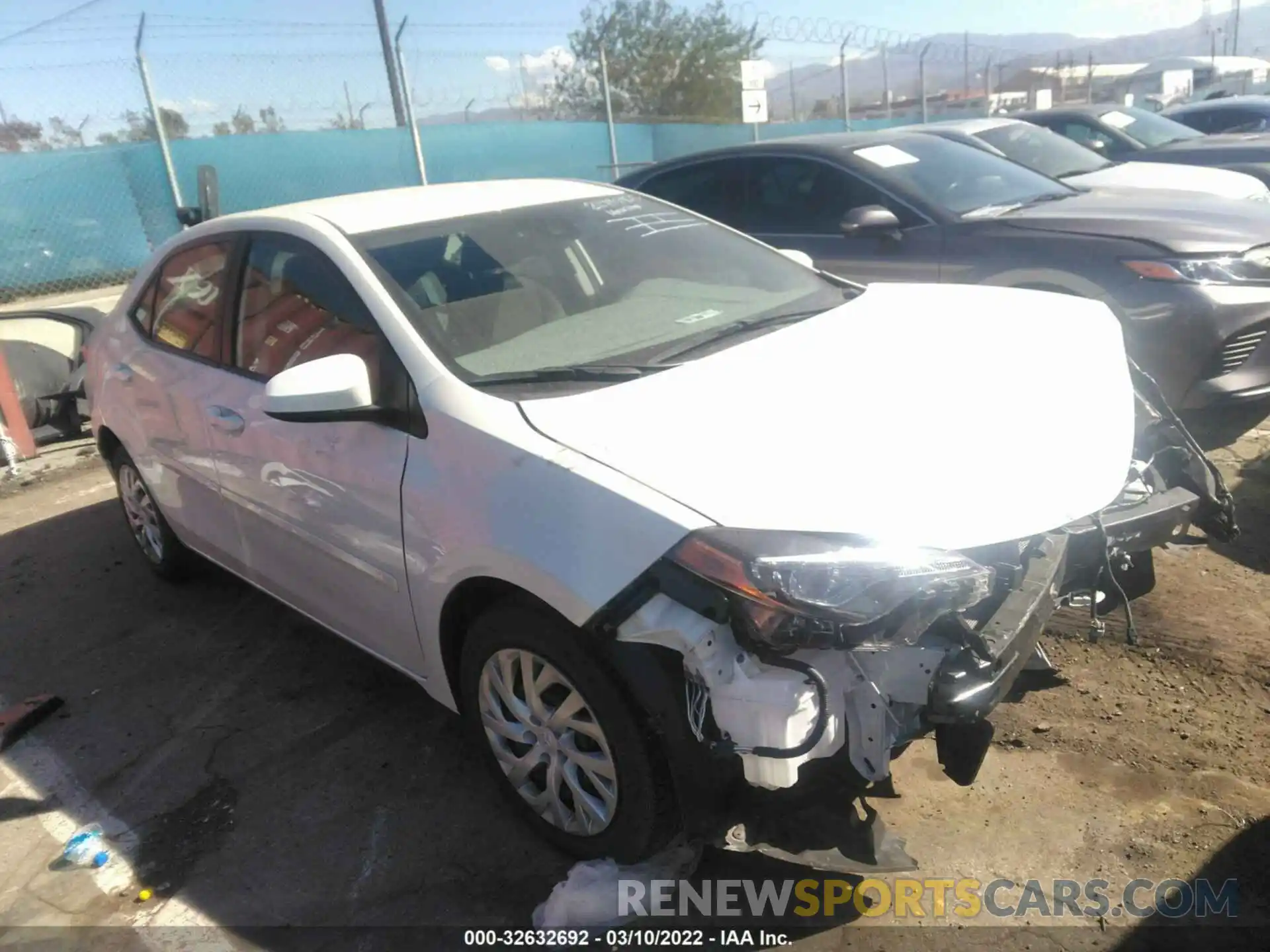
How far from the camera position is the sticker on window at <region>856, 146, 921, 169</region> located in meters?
5.81

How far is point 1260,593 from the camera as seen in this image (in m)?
3.56

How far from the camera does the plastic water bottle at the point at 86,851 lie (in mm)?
2877

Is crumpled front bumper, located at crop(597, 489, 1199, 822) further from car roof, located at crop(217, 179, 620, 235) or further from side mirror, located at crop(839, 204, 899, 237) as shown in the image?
side mirror, located at crop(839, 204, 899, 237)

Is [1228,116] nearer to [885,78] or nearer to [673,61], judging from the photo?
[885,78]

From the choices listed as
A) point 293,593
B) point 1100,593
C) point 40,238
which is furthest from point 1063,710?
point 40,238

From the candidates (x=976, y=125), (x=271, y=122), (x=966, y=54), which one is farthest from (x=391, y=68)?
(x=966, y=54)

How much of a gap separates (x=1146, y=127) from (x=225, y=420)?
11.2 metres

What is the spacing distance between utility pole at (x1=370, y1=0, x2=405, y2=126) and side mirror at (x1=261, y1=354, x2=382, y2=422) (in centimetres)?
1102

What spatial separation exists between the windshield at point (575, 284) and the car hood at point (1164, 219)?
82.6 inches

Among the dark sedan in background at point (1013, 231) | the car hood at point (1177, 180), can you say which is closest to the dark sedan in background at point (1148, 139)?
the car hood at point (1177, 180)

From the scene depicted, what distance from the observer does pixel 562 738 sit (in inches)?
97.4

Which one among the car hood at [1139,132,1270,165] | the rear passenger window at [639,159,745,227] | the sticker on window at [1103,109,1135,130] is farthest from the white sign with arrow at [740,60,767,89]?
the rear passenger window at [639,159,745,227]

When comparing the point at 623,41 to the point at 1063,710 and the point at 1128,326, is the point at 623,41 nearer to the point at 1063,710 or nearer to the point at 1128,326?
the point at 1128,326

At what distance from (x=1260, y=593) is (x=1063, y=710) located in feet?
3.60
